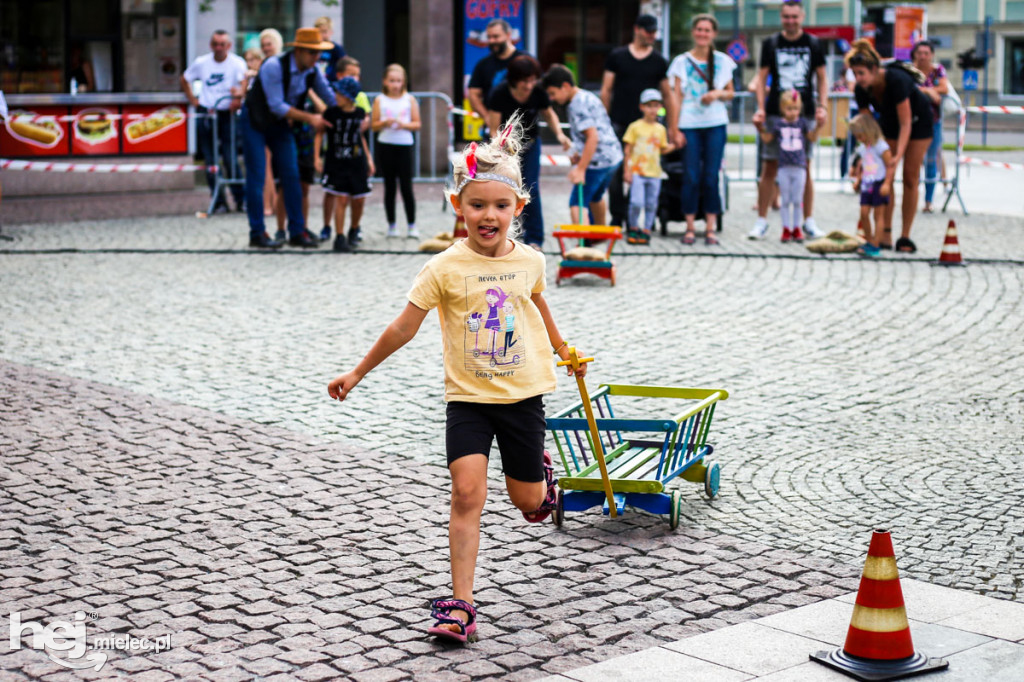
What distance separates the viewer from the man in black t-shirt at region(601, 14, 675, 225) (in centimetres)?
1359

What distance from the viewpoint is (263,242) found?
1353 centimetres

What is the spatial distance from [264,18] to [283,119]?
10150 mm

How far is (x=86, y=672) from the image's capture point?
4039mm

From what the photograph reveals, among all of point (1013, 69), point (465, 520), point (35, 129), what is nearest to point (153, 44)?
point (35, 129)

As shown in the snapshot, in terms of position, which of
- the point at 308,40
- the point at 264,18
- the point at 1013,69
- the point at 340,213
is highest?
the point at 1013,69

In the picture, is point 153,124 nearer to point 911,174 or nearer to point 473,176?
point 911,174

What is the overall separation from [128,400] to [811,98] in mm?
8483

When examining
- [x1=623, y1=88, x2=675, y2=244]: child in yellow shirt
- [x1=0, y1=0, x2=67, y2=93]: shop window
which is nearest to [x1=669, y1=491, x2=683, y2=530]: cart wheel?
[x1=623, y1=88, x2=675, y2=244]: child in yellow shirt

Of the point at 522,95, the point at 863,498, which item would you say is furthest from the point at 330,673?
the point at 522,95

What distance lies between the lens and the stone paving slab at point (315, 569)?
4.21 meters

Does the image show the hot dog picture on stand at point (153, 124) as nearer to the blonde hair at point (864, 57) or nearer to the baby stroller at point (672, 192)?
the baby stroller at point (672, 192)

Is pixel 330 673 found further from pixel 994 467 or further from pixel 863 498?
pixel 994 467

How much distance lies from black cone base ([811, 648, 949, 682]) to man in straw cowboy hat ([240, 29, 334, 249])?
9533 mm

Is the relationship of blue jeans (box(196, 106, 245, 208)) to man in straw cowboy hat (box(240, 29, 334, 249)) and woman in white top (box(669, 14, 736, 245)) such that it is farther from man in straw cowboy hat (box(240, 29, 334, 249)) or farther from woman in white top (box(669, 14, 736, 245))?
woman in white top (box(669, 14, 736, 245))
